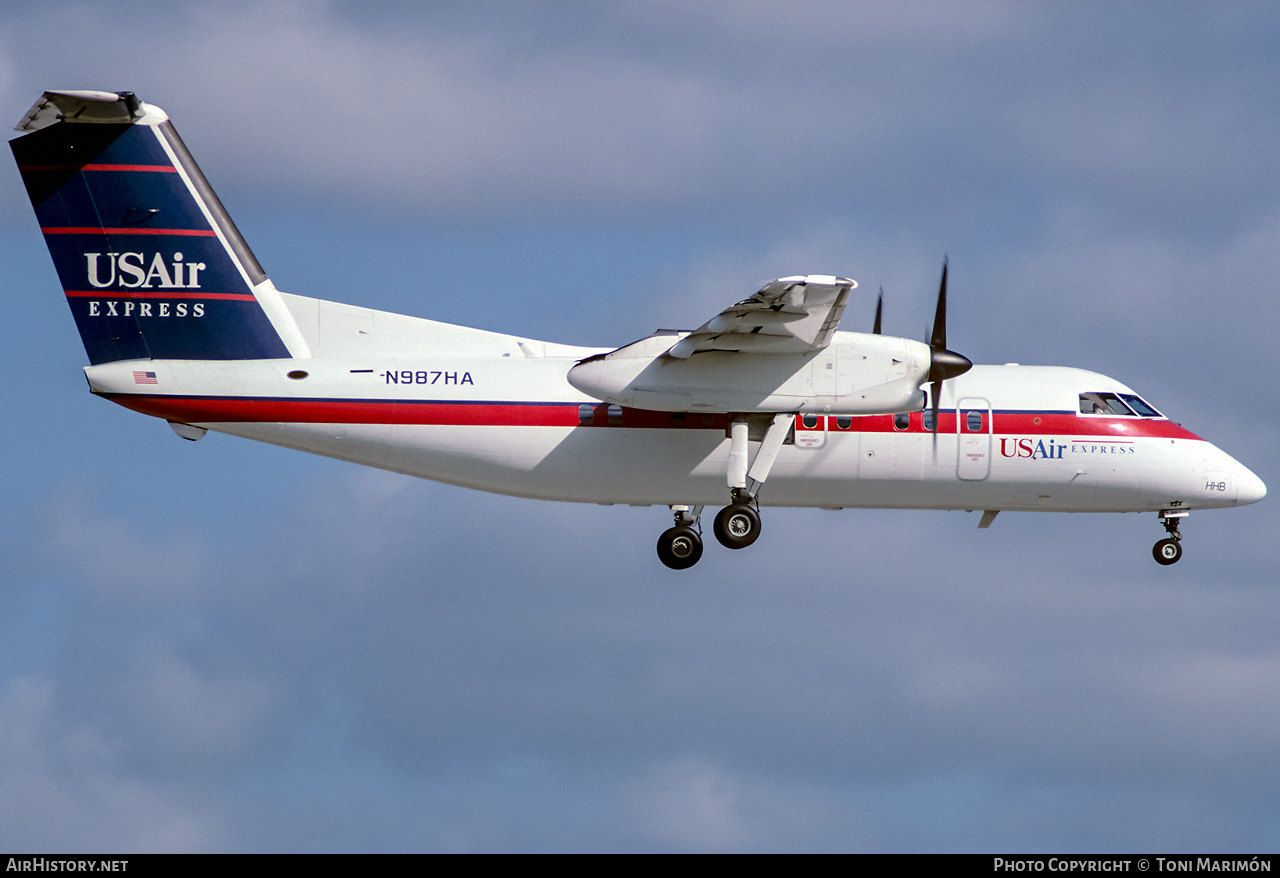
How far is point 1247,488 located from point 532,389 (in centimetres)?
1308

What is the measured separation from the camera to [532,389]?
28.4m

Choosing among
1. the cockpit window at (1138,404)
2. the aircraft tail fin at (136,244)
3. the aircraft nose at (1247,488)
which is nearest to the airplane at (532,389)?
the aircraft tail fin at (136,244)

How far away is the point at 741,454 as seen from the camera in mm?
27750

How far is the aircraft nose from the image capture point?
3042cm

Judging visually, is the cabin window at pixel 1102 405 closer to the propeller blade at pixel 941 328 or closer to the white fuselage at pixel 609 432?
the white fuselage at pixel 609 432

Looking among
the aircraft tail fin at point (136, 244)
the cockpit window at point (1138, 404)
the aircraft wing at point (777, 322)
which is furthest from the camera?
the cockpit window at point (1138, 404)

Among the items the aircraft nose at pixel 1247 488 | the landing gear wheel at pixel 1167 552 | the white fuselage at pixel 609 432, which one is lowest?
the landing gear wheel at pixel 1167 552

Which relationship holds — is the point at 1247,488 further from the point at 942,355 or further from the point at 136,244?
the point at 136,244

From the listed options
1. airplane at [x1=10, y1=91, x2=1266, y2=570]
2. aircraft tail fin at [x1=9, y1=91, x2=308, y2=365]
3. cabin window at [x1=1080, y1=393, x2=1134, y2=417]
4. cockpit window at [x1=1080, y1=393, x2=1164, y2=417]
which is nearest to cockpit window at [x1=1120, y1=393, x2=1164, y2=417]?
cockpit window at [x1=1080, y1=393, x2=1164, y2=417]

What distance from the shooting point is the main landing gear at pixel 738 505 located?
91.1 feet

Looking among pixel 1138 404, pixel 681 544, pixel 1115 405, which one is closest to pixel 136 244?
pixel 681 544

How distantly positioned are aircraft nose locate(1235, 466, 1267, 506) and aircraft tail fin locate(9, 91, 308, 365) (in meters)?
16.8

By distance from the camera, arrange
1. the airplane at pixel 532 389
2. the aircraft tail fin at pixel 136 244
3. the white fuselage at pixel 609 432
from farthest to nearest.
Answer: the aircraft tail fin at pixel 136 244 < the white fuselage at pixel 609 432 < the airplane at pixel 532 389
